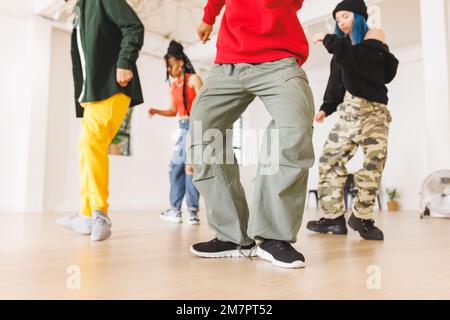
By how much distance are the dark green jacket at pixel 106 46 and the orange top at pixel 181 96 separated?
1001 mm

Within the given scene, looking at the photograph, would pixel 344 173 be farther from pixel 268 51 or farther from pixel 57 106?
pixel 57 106

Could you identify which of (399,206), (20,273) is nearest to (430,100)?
(399,206)

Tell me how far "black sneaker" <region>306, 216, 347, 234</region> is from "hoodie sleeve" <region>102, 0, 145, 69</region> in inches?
47.6

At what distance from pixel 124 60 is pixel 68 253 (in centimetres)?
85

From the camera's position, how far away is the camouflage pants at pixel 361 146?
6.47ft

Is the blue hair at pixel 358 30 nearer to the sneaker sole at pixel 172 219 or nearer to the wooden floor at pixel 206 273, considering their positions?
the wooden floor at pixel 206 273

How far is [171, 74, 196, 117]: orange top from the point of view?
9.63 ft

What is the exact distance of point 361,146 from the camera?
6.64 feet

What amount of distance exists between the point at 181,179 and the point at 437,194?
242 cm

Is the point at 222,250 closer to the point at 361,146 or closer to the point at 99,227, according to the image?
the point at 99,227

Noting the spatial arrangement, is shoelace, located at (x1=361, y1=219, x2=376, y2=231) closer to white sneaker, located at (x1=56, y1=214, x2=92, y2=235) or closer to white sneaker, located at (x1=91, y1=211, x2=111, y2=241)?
white sneaker, located at (x1=91, y1=211, x2=111, y2=241)

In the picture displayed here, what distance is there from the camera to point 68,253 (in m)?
1.39

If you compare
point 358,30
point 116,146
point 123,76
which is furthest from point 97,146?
point 116,146

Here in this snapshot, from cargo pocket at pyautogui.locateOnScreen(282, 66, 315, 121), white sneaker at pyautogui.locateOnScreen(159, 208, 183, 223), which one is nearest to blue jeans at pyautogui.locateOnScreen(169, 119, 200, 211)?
white sneaker at pyautogui.locateOnScreen(159, 208, 183, 223)
